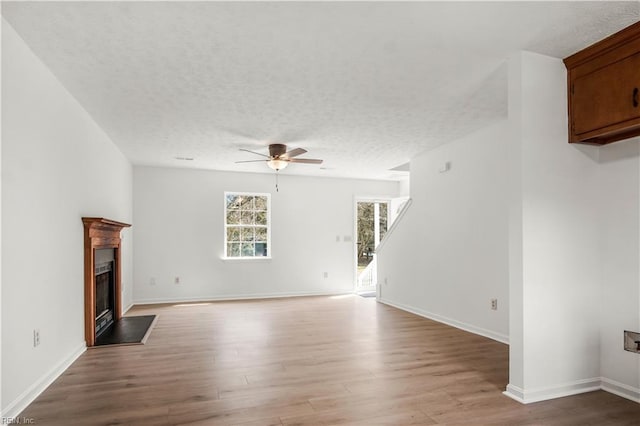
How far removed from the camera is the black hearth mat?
4430 mm

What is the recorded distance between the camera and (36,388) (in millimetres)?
2914

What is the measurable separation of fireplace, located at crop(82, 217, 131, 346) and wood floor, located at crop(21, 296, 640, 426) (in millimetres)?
471

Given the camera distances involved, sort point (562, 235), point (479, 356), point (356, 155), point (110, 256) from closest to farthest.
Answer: point (562, 235), point (479, 356), point (110, 256), point (356, 155)

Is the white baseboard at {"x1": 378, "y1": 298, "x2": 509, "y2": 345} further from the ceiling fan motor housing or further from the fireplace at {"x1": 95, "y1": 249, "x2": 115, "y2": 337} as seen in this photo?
the fireplace at {"x1": 95, "y1": 249, "x2": 115, "y2": 337}

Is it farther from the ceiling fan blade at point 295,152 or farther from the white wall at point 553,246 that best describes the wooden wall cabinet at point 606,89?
the ceiling fan blade at point 295,152

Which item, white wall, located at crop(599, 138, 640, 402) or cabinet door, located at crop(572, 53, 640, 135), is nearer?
cabinet door, located at crop(572, 53, 640, 135)

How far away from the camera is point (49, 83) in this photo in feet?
10.4

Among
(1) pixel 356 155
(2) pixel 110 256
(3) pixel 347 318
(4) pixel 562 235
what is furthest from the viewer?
(1) pixel 356 155

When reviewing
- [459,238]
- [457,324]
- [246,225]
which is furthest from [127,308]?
[459,238]

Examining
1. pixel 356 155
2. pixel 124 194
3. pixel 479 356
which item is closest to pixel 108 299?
pixel 124 194

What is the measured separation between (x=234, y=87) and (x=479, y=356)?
3398 mm

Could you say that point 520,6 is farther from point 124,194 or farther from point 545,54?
point 124,194

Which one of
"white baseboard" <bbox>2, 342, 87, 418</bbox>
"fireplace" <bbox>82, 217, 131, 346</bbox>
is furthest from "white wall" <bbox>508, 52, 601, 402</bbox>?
"fireplace" <bbox>82, 217, 131, 346</bbox>

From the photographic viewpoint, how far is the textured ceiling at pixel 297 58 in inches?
92.9
